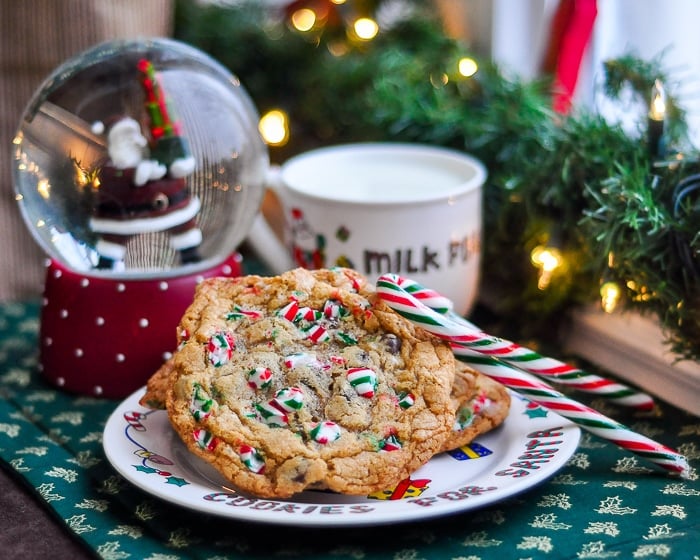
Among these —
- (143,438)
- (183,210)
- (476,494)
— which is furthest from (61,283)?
(476,494)

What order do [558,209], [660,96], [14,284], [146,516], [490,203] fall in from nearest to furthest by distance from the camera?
[146,516] → [660,96] → [558,209] → [490,203] → [14,284]

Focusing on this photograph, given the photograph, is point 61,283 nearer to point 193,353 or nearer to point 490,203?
point 193,353

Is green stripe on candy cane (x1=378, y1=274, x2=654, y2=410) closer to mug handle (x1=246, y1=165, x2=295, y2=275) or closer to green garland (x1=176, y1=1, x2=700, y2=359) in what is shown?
green garland (x1=176, y1=1, x2=700, y2=359)

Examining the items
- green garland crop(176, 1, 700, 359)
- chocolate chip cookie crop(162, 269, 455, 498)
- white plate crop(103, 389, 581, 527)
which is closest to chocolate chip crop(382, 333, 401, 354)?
chocolate chip cookie crop(162, 269, 455, 498)

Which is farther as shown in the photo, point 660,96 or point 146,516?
point 660,96

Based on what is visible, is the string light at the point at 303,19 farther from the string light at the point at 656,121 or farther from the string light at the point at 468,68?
the string light at the point at 656,121
